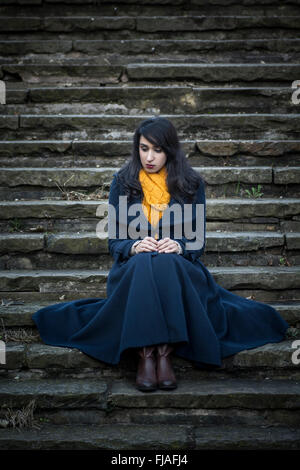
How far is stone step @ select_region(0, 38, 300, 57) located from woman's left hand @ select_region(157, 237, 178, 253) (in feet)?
9.25

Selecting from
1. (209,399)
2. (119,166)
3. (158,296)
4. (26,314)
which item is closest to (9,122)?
(119,166)

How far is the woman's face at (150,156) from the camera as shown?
8.44 ft

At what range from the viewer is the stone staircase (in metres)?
2.20

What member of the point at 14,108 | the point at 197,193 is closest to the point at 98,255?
the point at 197,193

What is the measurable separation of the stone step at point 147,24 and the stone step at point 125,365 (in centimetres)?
364

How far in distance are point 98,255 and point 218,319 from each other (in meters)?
1.03

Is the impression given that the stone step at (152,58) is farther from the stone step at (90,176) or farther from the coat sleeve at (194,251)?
the coat sleeve at (194,251)

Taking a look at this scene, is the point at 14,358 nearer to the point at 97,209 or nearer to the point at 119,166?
the point at 97,209

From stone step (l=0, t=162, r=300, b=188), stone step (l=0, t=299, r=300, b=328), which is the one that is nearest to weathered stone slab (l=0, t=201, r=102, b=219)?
stone step (l=0, t=162, r=300, b=188)

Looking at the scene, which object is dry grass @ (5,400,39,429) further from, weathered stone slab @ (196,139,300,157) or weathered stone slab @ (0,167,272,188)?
weathered stone slab @ (196,139,300,157)

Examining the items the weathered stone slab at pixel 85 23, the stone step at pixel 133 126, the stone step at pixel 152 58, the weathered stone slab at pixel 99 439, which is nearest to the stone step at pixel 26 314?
the weathered stone slab at pixel 99 439

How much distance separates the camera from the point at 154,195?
2672 mm

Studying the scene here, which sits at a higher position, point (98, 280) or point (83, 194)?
point (83, 194)

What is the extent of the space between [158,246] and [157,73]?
238 cm
